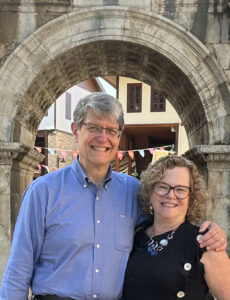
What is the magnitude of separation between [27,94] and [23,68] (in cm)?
39

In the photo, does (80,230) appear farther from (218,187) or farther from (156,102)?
(156,102)

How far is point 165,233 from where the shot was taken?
1.92 metres

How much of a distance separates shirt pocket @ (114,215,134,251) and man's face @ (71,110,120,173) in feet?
1.14

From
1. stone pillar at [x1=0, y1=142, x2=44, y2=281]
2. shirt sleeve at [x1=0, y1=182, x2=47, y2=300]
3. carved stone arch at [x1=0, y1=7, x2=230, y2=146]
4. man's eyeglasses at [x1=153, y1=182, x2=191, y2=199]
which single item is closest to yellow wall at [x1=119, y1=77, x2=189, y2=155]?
carved stone arch at [x1=0, y1=7, x2=230, y2=146]

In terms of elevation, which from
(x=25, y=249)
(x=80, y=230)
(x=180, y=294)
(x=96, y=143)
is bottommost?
(x=180, y=294)

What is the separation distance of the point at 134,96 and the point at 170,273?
45.0 feet

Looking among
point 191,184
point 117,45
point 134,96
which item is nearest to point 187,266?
point 191,184

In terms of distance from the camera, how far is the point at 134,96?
15.0m

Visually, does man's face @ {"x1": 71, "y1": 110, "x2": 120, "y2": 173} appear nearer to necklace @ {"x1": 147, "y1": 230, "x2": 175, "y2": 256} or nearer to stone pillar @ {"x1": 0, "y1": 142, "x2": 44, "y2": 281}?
necklace @ {"x1": 147, "y1": 230, "x2": 175, "y2": 256}

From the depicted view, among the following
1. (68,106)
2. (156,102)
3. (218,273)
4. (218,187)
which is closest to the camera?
(218,273)

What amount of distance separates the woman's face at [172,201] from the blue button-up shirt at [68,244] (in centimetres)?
23

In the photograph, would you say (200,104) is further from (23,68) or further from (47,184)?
(47,184)

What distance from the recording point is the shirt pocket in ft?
6.08

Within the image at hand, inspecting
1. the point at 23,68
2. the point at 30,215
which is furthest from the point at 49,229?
the point at 23,68
